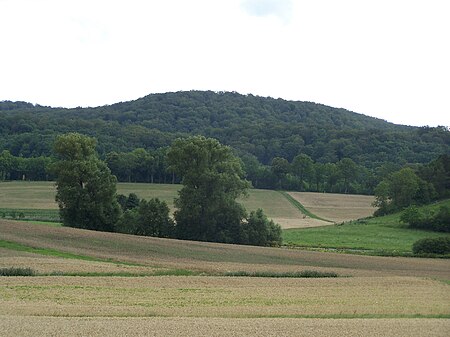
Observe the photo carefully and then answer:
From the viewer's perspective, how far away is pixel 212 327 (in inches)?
837

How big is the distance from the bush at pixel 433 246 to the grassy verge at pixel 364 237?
123 cm

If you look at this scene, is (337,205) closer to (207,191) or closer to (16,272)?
(207,191)

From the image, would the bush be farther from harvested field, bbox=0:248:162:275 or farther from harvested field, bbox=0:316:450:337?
harvested field, bbox=0:316:450:337

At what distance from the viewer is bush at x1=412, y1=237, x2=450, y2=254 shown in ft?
194

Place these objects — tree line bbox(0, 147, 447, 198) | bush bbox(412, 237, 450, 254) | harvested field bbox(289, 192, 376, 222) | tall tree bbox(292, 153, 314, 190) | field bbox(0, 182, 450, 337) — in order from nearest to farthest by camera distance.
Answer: field bbox(0, 182, 450, 337) < bush bbox(412, 237, 450, 254) < harvested field bbox(289, 192, 376, 222) < tree line bbox(0, 147, 447, 198) < tall tree bbox(292, 153, 314, 190)

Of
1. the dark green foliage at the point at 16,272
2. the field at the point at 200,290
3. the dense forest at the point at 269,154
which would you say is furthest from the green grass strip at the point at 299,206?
the dark green foliage at the point at 16,272

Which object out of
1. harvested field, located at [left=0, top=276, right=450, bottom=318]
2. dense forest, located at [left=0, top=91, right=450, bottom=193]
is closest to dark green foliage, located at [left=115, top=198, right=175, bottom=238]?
harvested field, located at [left=0, top=276, right=450, bottom=318]

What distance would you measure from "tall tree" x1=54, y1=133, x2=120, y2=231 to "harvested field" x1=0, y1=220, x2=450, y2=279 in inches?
357

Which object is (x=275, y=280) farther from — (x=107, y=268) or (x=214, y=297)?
(x=107, y=268)

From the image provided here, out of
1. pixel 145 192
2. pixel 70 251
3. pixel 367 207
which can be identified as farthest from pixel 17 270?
pixel 367 207

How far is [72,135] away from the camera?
6975 centimetres

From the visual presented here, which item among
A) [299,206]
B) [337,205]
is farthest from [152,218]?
[337,205]

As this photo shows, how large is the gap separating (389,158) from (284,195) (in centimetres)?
5758

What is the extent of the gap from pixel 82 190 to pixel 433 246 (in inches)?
1564
